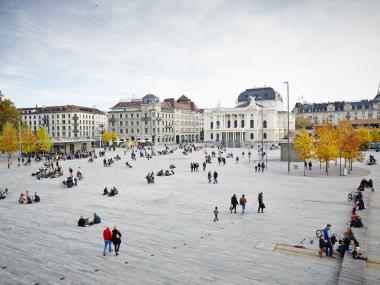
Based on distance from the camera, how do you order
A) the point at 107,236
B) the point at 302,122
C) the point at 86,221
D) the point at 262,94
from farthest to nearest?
the point at 302,122 < the point at 262,94 < the point at 86,221 < the point at 107,236

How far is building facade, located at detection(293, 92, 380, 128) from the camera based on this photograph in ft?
443

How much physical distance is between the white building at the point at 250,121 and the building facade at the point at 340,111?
76.1 ft

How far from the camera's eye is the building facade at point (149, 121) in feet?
359

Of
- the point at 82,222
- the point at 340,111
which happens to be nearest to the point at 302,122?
the point at 340,111

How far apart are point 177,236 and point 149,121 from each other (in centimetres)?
9605

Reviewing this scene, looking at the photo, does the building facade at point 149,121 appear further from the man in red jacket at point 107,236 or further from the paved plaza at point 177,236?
the man in red jacket at point 107,236

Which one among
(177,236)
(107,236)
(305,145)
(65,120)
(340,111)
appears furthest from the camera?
(340,111)

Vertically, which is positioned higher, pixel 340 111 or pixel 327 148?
pixel 340 111

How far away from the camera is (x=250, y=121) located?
4412 inches

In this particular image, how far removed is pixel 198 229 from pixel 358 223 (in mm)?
8158

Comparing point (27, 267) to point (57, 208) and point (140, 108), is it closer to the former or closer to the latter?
point (57, 208)

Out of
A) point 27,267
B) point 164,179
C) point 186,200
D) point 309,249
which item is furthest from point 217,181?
point 27,267

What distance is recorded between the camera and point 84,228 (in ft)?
55.5

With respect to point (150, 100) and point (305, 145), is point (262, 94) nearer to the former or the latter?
point (150, 100)
